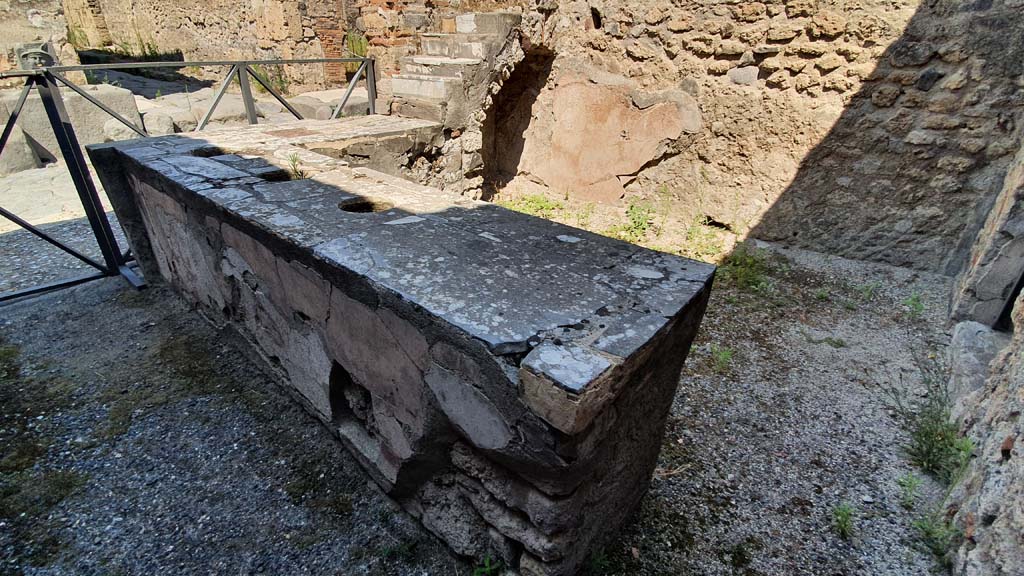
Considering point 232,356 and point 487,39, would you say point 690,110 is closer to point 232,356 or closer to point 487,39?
point 487,39

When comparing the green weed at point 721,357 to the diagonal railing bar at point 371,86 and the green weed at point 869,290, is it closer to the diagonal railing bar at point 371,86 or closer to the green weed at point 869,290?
the green weed at point 869,290

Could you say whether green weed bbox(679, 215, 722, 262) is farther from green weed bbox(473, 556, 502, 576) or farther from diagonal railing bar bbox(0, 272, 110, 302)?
diagonal railing bar bbox(0, 272, 110, 302)

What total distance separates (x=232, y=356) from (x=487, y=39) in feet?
A: 11.2

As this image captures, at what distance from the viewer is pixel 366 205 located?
7.69ft

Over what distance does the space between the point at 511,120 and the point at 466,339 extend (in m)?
4.77

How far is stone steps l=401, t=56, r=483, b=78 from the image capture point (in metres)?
4.38

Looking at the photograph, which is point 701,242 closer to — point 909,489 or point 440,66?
point 909,489

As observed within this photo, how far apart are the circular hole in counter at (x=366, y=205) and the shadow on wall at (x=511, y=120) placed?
3.18m

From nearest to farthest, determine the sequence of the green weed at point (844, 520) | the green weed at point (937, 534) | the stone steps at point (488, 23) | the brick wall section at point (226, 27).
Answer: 1. the green weed at point (937, 534)
2. the green weed at point (844, 520)
3. the stone steps at point (488, 23)
4. the brick wall section at point (226, 27)

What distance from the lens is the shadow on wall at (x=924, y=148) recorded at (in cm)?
321

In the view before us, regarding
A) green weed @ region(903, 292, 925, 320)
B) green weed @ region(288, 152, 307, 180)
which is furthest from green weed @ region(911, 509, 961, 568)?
green weed @ region(288, 152, 307, 180)

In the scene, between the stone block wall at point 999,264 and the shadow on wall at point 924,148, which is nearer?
the stone block wall at point 999,264

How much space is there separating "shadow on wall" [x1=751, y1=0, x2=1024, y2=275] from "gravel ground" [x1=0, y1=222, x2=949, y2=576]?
84 centimetres

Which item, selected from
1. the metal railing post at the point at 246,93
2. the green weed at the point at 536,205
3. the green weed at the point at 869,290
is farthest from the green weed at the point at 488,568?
the metal railing post at the point at 246,93
